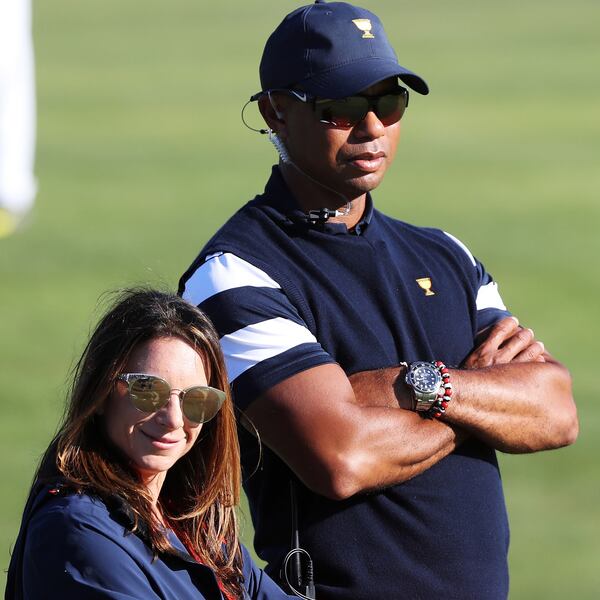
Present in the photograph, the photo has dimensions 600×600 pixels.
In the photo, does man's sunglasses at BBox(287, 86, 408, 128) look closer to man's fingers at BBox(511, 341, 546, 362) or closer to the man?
the man

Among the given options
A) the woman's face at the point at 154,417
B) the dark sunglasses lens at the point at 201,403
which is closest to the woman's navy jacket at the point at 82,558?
the woman's face at the point at 154,417

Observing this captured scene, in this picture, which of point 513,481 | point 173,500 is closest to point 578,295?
point 513,481

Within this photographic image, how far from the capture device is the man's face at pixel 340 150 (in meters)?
3.95

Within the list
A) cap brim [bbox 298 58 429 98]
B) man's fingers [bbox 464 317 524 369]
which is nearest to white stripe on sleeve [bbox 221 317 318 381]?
man's fingers [bbox 464 317 524 369]

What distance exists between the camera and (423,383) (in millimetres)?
3688

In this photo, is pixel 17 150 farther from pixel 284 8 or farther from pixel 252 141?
pixel 284 8

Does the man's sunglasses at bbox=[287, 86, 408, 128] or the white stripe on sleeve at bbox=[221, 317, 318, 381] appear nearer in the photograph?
the white stripe on sleeve at bbox=[221, 317, 318, 381]

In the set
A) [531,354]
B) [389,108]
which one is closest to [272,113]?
[389,108]

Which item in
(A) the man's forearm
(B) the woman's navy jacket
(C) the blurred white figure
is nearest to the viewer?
(B) the woman's navy jacket

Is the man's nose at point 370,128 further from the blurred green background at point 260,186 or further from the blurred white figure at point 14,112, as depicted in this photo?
the blurred white figure at point 14,112

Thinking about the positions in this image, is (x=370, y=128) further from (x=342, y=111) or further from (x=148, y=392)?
(x=148, y=392)

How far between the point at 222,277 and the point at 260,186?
39.2ft

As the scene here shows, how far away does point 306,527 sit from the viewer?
366cm

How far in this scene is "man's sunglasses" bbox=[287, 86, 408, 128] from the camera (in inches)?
155
